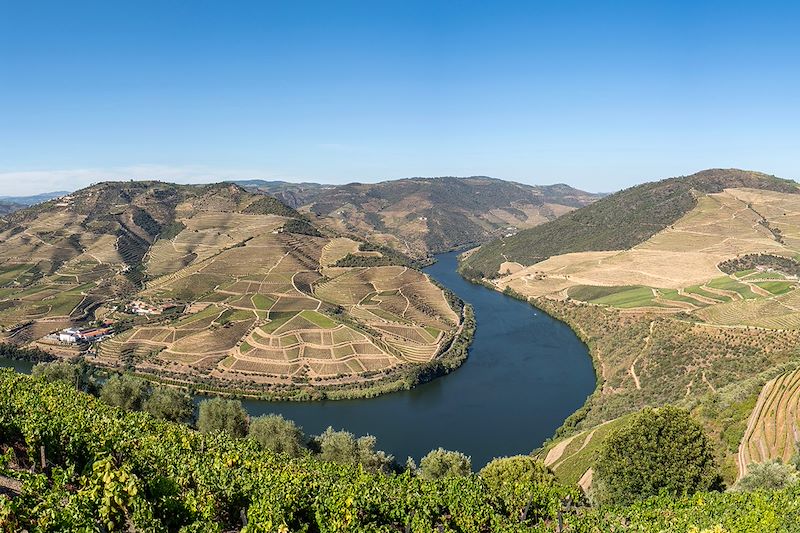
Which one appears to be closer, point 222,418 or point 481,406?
point 222,418

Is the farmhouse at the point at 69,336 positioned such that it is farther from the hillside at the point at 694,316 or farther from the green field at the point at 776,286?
the green field at the point at 776,286

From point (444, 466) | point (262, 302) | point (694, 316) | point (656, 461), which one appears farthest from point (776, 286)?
point (262, 302)

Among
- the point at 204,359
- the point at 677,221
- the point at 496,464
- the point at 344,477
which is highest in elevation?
the point at 677,221

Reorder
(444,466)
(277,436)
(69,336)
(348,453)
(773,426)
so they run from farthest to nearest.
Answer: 1. (69,336)
2. (277,436)
3. (348,453)
4. (444,466)
5. (773,426)

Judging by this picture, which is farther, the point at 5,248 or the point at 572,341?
the point at 5,248

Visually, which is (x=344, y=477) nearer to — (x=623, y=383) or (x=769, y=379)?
(x=769, y=379)

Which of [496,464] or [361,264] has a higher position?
[361,264]

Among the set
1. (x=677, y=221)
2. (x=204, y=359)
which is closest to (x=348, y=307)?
(x=204, y=359)

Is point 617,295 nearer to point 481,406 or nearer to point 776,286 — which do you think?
point 776,286
